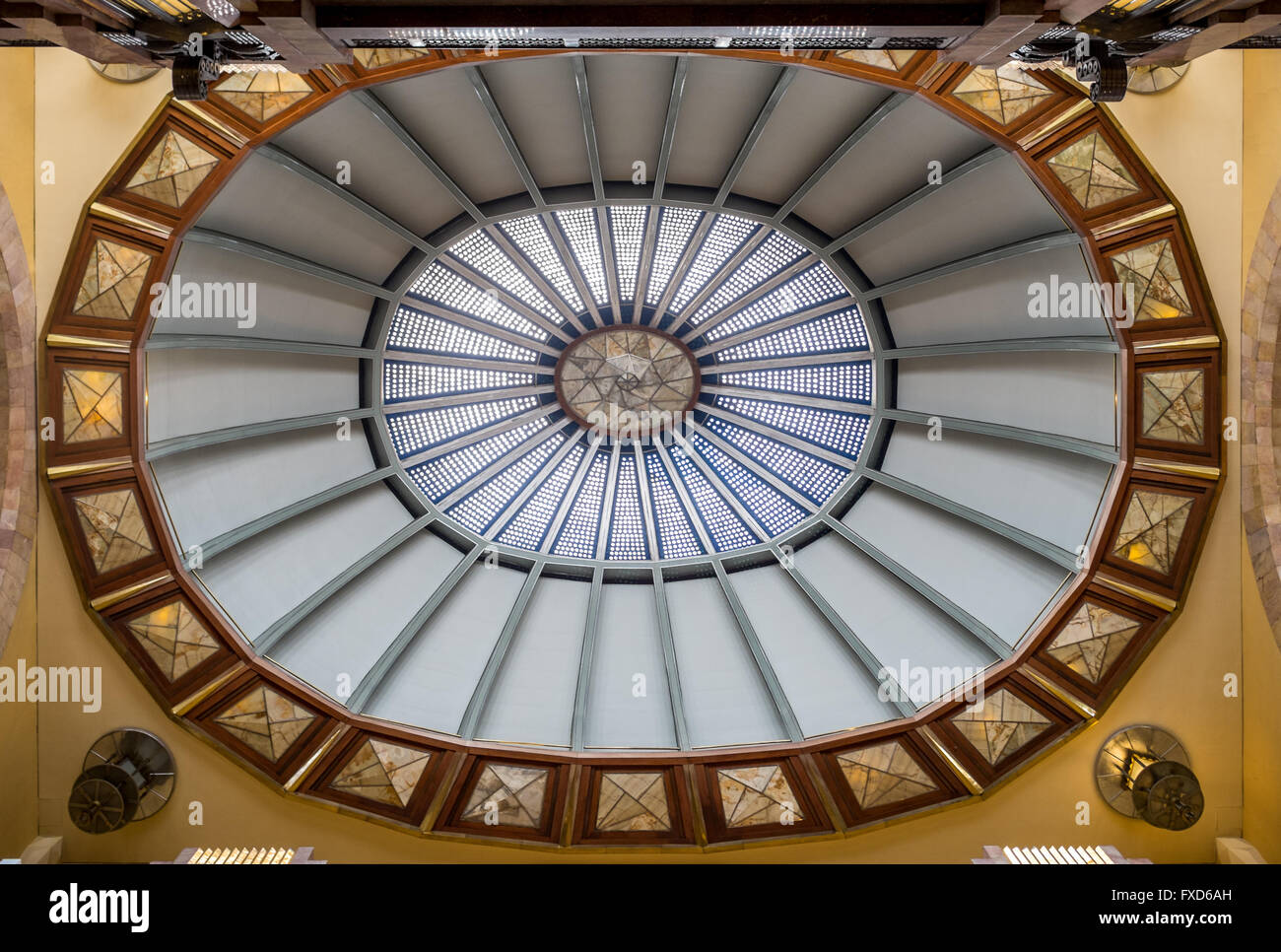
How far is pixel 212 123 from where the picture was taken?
944cm

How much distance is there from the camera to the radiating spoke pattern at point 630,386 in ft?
47.4

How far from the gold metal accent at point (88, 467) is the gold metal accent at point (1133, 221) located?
43.4ft

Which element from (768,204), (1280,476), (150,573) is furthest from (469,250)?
(1280,476)

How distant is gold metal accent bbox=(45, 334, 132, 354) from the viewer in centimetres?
981

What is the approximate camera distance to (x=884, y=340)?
563 inches

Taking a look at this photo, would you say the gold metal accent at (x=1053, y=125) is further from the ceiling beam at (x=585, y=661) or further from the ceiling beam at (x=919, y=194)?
the ceiling beam at (x=585, y=661)

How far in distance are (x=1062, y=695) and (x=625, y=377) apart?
9.36 meters

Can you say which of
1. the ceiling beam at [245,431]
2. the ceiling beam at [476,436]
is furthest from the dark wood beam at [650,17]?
the ceiling beam at [476,436]

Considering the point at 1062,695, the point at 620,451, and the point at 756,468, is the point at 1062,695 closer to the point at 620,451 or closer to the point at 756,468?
the point at 756,468

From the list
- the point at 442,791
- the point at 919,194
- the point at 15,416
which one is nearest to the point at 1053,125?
the point at 919,194

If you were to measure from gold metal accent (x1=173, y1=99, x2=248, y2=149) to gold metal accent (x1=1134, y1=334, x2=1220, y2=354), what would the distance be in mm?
11788
